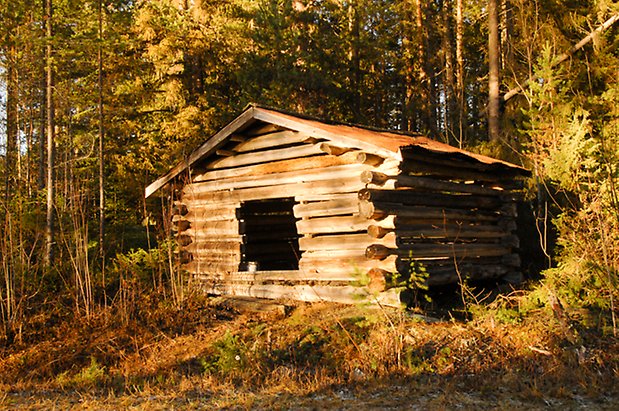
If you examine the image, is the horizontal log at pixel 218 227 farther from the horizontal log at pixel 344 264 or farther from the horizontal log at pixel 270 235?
the horizontal log at pixel 270 235

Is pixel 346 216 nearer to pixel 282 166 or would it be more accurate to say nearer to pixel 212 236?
pixel 282 166

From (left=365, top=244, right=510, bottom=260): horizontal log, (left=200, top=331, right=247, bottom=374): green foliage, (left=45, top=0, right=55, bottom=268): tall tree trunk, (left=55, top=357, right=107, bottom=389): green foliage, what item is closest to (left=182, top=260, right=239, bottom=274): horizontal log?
(left=45, top=0, right=55, bottom=268): tall tree trunk

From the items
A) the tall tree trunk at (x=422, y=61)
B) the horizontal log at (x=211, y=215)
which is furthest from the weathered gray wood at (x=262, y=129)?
the tall tree trunk at (x=422, y=61)

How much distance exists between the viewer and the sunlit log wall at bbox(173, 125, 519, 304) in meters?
8.88

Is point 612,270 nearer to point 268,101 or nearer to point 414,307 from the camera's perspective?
point 414,307

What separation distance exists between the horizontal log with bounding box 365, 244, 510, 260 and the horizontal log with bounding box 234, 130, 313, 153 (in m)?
2.63

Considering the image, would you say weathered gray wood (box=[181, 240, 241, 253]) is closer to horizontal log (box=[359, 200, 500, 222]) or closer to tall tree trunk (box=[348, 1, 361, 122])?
horizontal log (box=[359, 200, 500, 222])

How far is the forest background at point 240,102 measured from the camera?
394 inches

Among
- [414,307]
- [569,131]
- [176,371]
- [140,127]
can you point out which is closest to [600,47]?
[569,131]

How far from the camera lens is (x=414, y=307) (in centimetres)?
911

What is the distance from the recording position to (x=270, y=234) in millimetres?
14367

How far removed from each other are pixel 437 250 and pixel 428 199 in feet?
3.18

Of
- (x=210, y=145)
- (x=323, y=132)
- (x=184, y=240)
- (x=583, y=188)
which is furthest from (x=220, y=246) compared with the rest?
(x=583, y=188)

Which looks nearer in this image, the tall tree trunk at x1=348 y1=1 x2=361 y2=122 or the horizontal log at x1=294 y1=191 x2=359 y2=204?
the horizontal log at x1=294 y1=191 x2=359 y2=204
